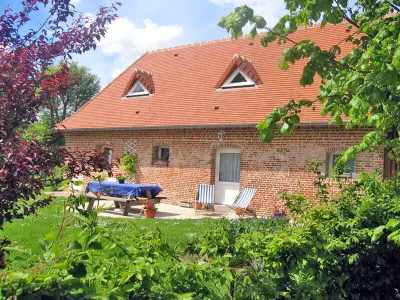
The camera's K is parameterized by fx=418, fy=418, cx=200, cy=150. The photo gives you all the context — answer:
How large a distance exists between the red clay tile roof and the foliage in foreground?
30.2 ft

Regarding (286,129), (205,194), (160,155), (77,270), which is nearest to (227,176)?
(205,194)

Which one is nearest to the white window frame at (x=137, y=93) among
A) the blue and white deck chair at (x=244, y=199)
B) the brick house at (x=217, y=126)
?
the brick house at (x=217, y=126)

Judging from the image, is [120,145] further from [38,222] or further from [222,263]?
[222,263]

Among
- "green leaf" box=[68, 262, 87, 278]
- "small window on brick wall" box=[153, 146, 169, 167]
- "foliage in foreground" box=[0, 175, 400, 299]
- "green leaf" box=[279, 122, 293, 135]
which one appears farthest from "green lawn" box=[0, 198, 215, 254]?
"green leaf" box=[68, 262, 87, 278]

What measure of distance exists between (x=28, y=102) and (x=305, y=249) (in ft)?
7.84

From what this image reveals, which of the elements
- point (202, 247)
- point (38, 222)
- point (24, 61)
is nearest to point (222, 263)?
point (202, 247)

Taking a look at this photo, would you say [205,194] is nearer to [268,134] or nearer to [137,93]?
[137,93]

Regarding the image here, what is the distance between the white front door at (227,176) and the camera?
15.3 metres

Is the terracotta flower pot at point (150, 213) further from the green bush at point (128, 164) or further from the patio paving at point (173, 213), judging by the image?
the green bush at point (128, 164)

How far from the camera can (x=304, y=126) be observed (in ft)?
43.8

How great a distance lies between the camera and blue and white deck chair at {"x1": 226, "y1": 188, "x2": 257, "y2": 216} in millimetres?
13344

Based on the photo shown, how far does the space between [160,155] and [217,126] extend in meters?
3.42

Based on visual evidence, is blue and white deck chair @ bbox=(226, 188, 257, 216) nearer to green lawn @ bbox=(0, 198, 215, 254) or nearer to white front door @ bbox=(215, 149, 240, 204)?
white front door @ bbox=(215, 149, 240, 204)

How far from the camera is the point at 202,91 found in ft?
56.1
